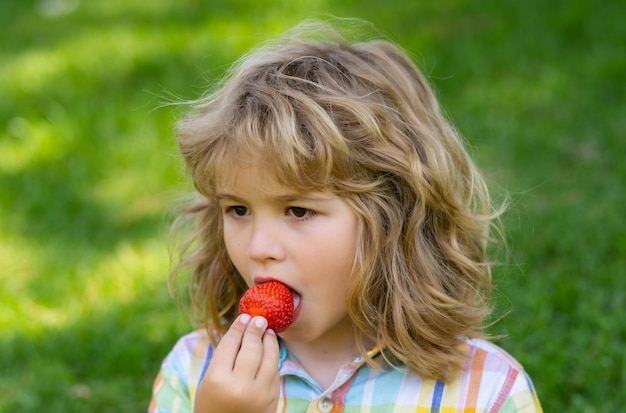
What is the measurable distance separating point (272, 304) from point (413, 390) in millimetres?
477

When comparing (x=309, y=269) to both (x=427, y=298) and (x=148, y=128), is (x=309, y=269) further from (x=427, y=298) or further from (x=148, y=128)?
A: (x=148, y=128)

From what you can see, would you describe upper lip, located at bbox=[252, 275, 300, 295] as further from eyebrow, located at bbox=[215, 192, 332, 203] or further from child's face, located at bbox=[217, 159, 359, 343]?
eyebrow, located at bbox=[215, 192, 332, 203]

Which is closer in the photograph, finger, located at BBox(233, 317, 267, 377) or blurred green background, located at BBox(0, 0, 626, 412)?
finger, located at BBox(233, 317, 267, 377)

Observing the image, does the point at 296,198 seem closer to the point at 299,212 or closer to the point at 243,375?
the point at 299,212

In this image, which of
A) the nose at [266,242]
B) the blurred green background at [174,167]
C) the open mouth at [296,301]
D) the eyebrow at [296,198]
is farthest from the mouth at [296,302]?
the blurred green background at [174,167]

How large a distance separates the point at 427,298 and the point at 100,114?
344 cm

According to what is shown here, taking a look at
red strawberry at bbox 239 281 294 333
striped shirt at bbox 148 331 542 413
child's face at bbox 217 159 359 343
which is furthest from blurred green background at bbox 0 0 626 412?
red strawberry at bbox 239 281 294 333

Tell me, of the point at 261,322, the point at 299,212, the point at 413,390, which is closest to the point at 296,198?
the point at 299,212

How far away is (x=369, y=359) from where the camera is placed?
2211 millimetres

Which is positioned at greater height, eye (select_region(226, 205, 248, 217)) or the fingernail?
eye (select_region(226, 205, 248, 217))

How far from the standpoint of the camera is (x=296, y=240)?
205 centimetres

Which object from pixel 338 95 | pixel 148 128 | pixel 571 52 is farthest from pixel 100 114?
pixel 338 95

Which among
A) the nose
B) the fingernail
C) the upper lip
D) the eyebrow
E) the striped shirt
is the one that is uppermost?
the eyebrow

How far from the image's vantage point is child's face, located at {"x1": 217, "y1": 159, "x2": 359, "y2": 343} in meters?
2.05
